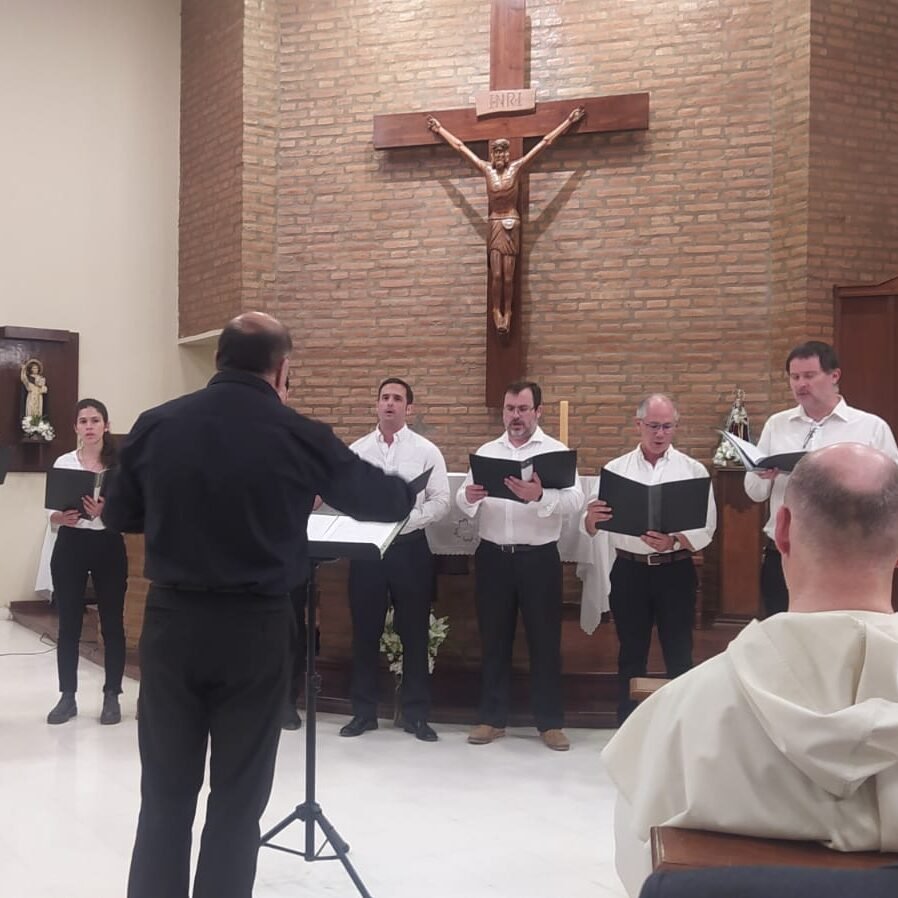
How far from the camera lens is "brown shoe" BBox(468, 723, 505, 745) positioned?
17.7ft

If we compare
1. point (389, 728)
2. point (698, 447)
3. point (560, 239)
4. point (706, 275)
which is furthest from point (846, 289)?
point (389, 728)

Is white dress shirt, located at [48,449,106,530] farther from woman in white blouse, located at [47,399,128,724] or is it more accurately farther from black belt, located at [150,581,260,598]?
black belt, located at [150,581,260,598]

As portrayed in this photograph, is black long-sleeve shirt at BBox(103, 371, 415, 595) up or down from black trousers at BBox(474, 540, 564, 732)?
up

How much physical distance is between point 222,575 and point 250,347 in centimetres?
60

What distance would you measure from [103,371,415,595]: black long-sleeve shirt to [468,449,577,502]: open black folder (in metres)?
2.29

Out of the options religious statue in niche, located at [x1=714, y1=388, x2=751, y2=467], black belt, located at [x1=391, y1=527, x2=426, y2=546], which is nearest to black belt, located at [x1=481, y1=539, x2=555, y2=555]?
black belt, located at [x1=391, y1=527, x2=426, y2=546]

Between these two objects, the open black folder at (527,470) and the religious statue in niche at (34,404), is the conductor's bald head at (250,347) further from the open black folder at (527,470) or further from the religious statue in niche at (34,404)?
the religious statue in niche at (34,404)

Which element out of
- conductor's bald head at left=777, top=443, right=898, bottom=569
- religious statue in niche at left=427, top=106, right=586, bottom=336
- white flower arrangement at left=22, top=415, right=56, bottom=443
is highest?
religious statue in niche at left=427, top=106, right=586, bottom=336

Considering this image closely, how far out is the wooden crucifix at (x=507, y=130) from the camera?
8.55 m

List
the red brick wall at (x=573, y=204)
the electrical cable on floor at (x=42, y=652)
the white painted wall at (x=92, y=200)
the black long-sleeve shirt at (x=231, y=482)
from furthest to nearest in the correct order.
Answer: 1. the white painted wall at (x=92, y=200)
2. the red brick wall at (x=573, y=204)
3. the electrical cable on floor at (x=42, y=652)
4. the black long-sleeve shirt at (x=231, y=482)

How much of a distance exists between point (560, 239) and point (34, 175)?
502 centimetres

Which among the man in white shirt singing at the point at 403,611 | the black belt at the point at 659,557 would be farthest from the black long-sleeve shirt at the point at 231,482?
the man in white shirt singing at the point at 403,611

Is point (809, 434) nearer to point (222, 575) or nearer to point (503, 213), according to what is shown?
point (222, 575)

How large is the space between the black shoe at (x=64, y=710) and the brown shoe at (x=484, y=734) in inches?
90.0
